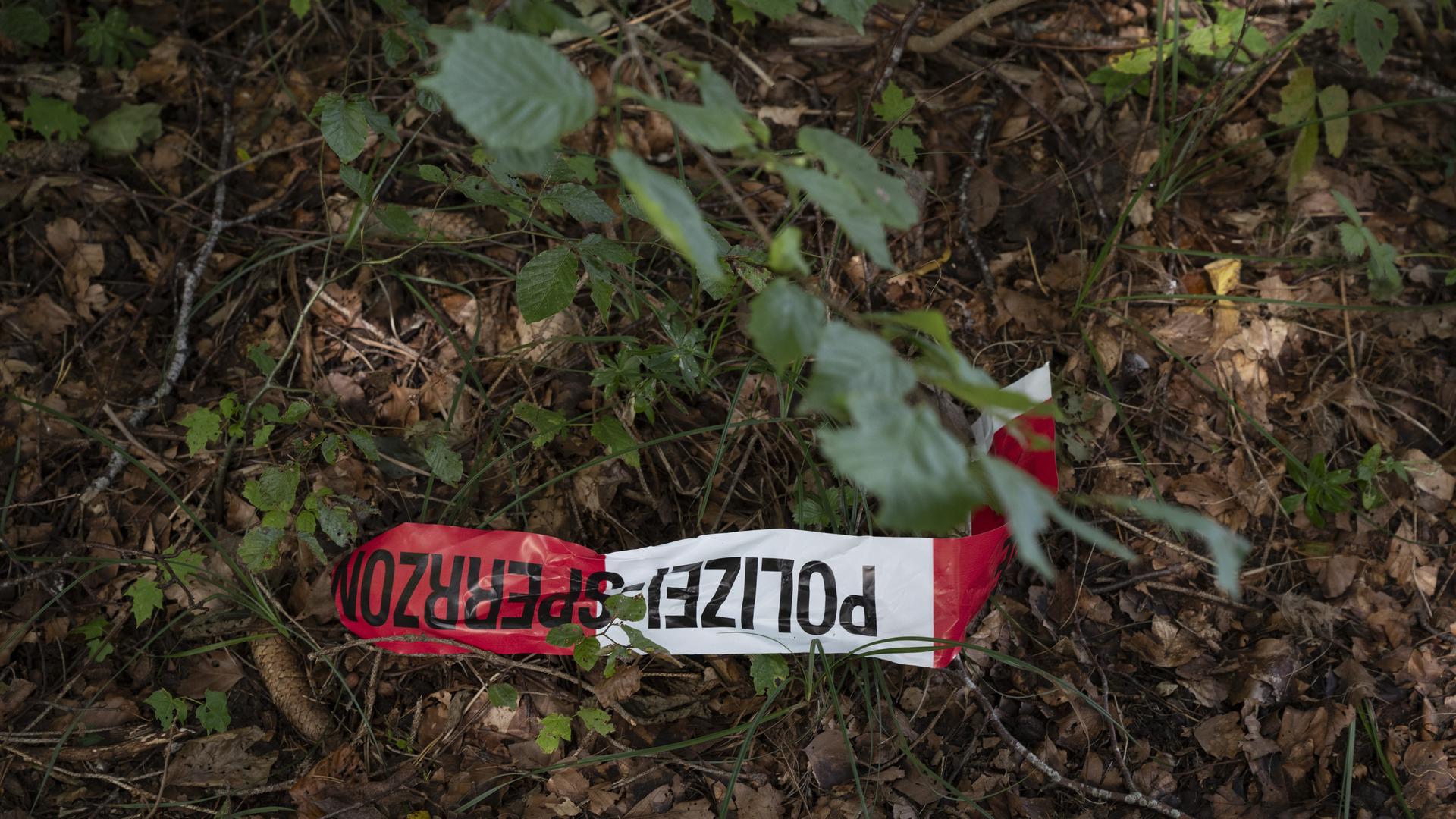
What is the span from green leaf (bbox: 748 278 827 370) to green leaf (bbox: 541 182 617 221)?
69 cm

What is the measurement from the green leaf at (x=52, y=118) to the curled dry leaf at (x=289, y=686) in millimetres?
1327

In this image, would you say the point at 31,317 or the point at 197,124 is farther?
the point at 197,124

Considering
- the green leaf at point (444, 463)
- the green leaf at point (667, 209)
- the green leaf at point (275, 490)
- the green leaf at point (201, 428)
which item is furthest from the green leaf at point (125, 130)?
the green leaf at point (667, 209)

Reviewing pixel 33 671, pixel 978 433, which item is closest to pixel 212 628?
pixel 33 671

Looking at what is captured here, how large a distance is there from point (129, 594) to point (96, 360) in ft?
1.89

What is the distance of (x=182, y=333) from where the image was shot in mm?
2021

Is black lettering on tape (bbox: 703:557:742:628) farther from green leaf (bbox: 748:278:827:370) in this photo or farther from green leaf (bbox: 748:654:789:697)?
green leaf (bbox: 748:278:827:370)

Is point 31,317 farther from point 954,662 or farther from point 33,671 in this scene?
point 954,662

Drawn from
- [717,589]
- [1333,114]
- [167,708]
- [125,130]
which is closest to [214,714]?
[167,708]

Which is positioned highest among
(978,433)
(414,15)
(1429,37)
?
(414,15)

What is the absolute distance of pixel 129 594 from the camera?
1.81 metres

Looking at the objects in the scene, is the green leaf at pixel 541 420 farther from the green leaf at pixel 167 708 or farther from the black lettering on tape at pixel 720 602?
the green leaf at pixel 167 708

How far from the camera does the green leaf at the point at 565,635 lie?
161 centimetres

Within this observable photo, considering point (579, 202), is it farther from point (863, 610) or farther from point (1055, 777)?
point (1055, 777)
